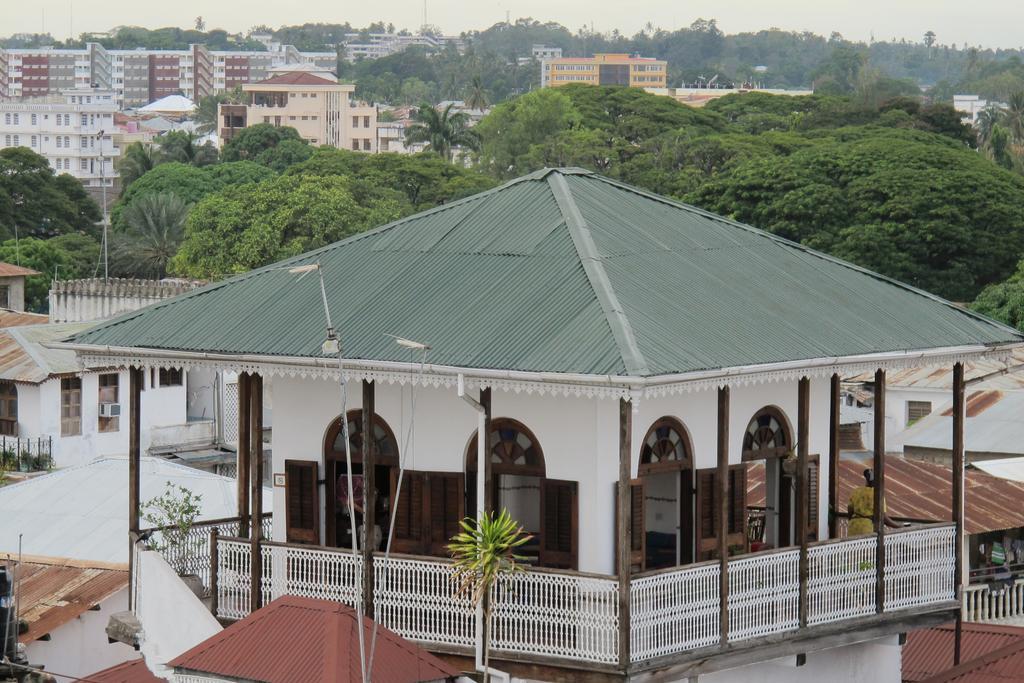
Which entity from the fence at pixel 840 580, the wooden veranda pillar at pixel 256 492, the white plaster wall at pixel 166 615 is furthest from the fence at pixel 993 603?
the white plaster wall at pixel 166 615

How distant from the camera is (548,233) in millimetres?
20359

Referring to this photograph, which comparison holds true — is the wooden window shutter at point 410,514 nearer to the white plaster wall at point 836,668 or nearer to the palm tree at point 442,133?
the white plaster wall at point 836,668

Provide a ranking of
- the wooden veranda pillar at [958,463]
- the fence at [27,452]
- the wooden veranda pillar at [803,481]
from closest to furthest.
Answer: the wooden veranda pillar at [803,481] → the wooden veranda pillar at [958,463] → the fence at [27,452]

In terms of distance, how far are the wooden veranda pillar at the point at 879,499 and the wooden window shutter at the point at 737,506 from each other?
4.30 ft

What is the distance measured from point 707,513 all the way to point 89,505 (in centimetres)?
1110

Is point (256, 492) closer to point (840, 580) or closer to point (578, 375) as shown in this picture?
point (578, 375)

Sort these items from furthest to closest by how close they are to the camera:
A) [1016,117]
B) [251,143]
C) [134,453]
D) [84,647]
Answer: [251,143], [1016,117], [84,647], [134,453]

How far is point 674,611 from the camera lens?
18219 mm

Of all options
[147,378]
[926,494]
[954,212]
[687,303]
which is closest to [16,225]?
[954,212]

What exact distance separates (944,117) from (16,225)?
51.8 meters

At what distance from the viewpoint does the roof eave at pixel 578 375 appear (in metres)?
17.2

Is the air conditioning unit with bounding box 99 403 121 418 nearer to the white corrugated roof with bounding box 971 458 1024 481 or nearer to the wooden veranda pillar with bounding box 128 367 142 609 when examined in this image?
the white corrugated roof with bounding box 971 458 1024 481

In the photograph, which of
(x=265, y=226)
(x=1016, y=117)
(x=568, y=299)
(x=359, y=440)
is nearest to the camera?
(x=568, y=299)

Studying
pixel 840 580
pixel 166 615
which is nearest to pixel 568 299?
pixel 840 580
